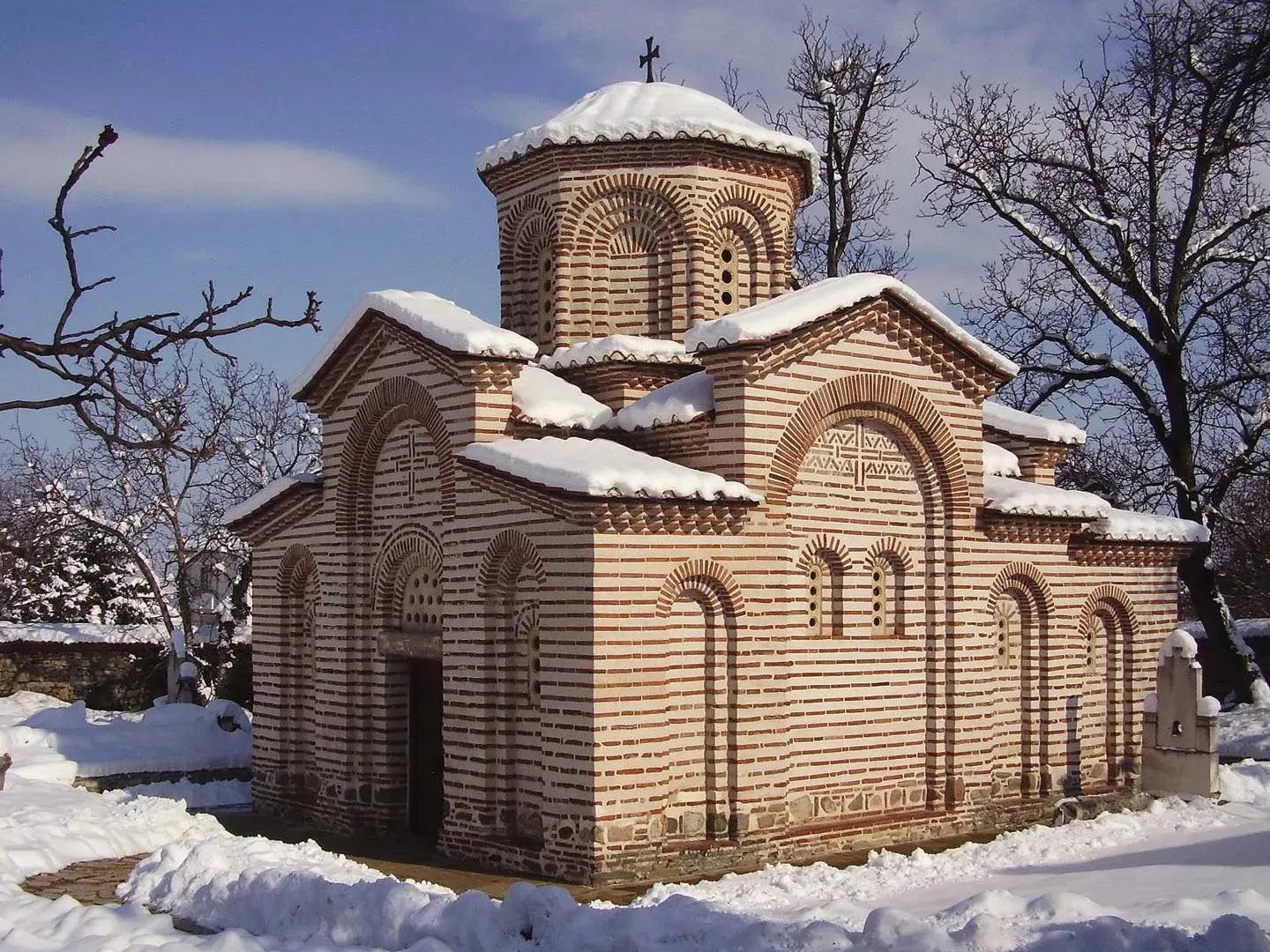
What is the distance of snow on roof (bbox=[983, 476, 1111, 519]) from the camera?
12.6 meters

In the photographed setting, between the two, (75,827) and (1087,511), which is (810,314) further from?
(75,827)

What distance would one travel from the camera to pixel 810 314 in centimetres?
1105

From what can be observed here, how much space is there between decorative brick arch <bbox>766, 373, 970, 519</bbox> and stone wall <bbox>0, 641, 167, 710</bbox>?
15574 millimetres

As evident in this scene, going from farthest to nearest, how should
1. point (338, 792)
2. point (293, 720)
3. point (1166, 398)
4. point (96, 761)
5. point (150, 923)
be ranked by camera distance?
point (1166, 398), point (96, 761), point (293, 720), point (338, 792), point (150, 923)

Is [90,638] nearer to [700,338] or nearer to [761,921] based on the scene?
[700,338]

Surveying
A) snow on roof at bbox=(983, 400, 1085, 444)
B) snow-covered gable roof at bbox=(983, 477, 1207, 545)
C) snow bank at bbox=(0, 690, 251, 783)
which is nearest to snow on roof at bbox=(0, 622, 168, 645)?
snow bank at bbox=(0, 690, 251, 783)

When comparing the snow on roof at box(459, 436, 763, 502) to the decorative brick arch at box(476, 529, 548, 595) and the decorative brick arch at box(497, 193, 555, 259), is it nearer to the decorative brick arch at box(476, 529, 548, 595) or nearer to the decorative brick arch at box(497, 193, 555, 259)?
the decorative brick arch at box(476, 529, 548, 595)

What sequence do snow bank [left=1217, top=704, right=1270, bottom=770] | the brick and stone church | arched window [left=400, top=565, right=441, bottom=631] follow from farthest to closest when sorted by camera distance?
snow bank [left=1217, top=704, right=1270, bottom=770], arched window [left=400, top=565, right=441, bottom=631], the brick and stone church

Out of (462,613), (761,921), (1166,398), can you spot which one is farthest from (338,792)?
(1166,398)

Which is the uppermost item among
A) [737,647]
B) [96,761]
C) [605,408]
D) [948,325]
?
[948,325]

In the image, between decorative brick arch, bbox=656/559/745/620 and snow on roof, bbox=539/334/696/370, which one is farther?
snow on roof, bbox=539/334/696/370

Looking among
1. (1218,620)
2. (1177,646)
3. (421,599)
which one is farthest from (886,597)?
(1218,620)

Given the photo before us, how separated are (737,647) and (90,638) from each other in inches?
688

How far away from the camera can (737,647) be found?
10.6 m
